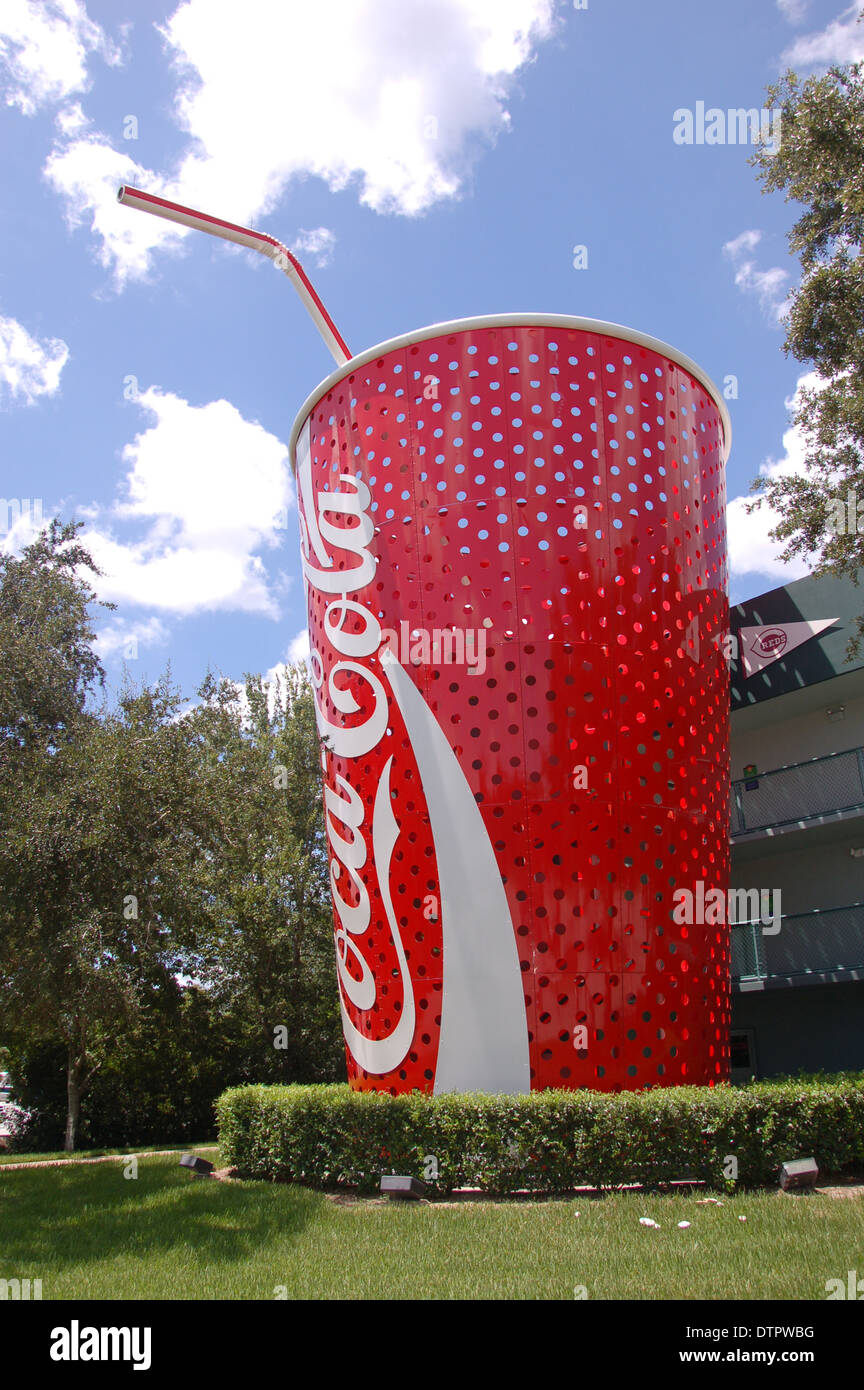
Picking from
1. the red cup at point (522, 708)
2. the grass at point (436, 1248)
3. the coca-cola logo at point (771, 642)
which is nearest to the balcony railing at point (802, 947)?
the red cup at point (522, 708)

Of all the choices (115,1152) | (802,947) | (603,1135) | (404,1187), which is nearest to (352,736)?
(404,1187)

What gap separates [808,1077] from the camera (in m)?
11.0

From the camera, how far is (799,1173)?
8883 millimetres

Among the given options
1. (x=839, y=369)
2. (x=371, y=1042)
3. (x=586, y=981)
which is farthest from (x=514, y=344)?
(x=371, y=1042)

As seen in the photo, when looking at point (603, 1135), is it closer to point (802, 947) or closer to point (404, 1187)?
point (404, 1187)

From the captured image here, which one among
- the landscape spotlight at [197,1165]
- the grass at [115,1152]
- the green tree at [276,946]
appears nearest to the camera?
the landscape spotlight at [197,1165]

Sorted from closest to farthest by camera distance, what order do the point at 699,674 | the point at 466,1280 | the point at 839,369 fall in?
the point at 466,1280 < the point at 839,369 < the point at 699,674

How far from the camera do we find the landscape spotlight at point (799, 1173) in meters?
8.91

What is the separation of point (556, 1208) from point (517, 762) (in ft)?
16.5

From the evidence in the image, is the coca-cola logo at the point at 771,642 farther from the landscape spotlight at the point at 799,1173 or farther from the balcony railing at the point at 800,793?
the landscape spotlight at the point at 799,1173

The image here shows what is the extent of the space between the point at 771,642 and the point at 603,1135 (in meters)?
11.2

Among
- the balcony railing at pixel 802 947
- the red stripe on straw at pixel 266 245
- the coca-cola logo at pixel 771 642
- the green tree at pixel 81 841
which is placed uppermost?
the red stripe on straw at pixel 266 245

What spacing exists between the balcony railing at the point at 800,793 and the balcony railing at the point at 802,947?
1.70 m

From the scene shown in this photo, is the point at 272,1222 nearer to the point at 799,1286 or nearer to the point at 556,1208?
the point at 556,1208
